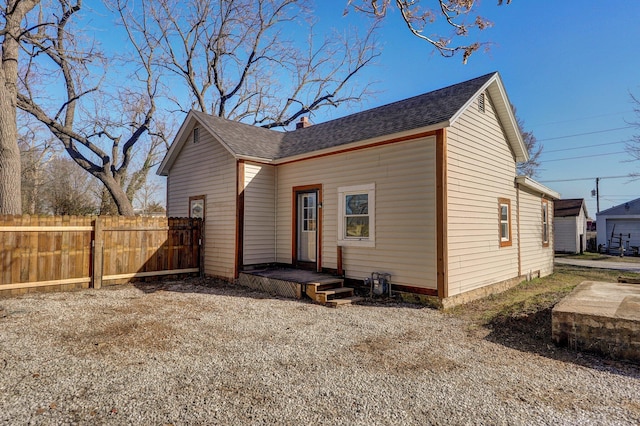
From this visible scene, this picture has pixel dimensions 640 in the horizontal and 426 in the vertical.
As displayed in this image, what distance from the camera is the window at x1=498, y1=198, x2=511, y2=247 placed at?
951 cm

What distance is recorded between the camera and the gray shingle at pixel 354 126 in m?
7.80

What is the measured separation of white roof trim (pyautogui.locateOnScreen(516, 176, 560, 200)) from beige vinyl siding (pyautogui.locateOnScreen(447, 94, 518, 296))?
359mm

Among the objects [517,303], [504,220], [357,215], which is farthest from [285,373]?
[504,220]

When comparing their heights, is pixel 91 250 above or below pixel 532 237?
below

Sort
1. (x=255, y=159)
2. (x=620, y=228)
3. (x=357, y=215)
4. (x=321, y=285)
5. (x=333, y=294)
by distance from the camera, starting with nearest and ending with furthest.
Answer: (x=333, y=294), (x=321, y=285), (x=357, y=215), (x=255, y=159), (x=620, y=228)

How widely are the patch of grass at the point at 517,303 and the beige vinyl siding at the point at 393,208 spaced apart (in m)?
0.96

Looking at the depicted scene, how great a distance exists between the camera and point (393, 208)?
7.67 meters

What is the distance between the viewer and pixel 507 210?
10.0 m

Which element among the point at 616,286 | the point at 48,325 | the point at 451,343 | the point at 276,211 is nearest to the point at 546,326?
the point at 451,343

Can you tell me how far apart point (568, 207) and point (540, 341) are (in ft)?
78.8

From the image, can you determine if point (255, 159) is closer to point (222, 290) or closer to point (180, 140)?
point (180, 140)

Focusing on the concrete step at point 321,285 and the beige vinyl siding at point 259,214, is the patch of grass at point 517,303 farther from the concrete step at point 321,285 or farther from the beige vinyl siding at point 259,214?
the beige vinyl siding at point 259,214

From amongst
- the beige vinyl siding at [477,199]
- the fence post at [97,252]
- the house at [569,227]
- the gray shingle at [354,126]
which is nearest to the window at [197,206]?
the gray shingle at [354,126]

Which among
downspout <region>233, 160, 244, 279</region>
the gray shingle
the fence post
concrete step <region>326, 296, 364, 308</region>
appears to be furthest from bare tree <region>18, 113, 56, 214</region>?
concrete step <region>326, 296, 364, 308</region>
